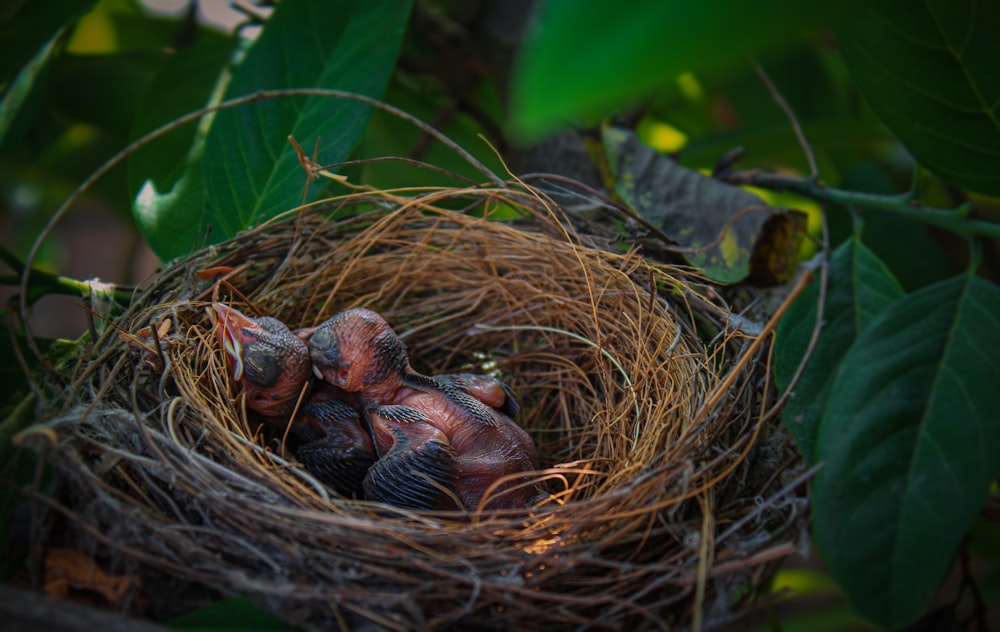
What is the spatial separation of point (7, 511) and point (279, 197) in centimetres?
51

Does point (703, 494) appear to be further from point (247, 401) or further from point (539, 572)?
point (247, 401)

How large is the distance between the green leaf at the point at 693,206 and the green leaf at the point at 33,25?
33.0 inches

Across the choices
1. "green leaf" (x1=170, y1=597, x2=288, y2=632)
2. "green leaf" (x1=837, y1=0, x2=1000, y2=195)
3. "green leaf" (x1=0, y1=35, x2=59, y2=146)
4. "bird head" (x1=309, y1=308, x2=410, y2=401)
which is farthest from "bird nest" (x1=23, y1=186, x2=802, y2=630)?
"green leaf" (x1=0, y1=35, x2=59, y2=146)

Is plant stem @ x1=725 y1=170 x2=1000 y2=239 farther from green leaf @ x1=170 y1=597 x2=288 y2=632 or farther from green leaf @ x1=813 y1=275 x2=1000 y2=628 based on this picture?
green leaf @ x1=170 y1=597 x2=288 y2=632

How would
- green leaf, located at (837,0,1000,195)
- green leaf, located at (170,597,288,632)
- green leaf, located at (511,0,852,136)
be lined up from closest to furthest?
green leaf, located at (511,0,852,136) → green leaf, located at (170,597,288,632) → green leaf, located at (837,0,1000,195)

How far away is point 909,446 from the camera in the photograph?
67 centimetres

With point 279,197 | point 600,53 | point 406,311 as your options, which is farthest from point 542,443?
point 600,53

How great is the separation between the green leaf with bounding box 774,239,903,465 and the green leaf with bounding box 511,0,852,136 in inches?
18.5

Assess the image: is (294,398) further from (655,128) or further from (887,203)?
(655,128)

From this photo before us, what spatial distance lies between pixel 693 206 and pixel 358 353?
531 millimetres

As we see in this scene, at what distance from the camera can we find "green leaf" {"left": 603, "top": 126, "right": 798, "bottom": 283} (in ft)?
3.18

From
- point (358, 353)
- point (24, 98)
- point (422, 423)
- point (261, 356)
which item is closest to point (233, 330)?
point (261, 356)

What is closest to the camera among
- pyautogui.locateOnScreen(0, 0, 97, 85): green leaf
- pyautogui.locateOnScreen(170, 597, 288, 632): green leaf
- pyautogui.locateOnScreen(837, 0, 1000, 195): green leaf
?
pyautogui.locateOnScreen(170, 597, 288, 632): green leaf

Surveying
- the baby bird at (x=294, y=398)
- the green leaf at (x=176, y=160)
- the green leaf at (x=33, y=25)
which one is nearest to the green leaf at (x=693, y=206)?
the baby bird at (x=294, y=398)
